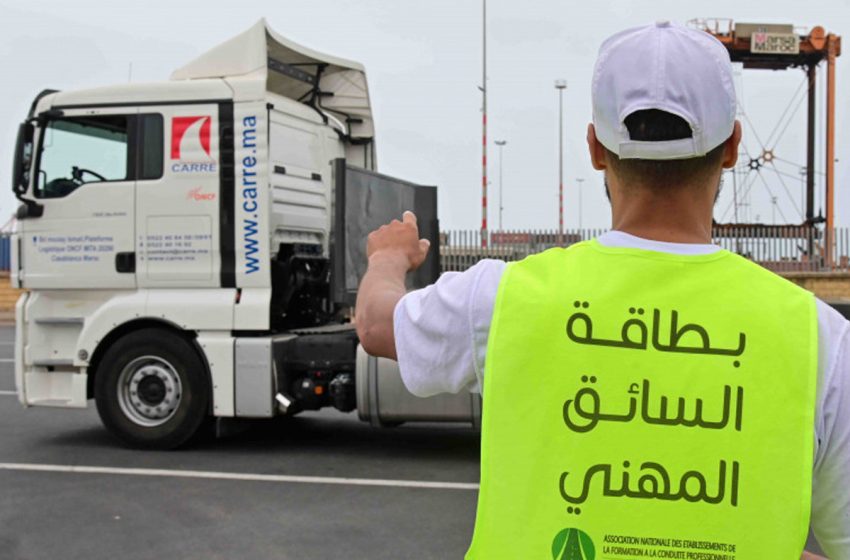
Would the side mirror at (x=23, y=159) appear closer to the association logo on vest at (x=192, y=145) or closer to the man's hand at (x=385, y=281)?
the association logo on vest at (x=192, y=145)

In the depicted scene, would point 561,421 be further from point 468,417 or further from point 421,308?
point 468,417

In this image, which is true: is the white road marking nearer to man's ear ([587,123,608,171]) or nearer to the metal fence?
man's ear ([587,123,608,171])

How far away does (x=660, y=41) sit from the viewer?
1498mm

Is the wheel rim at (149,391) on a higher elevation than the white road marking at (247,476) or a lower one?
higher

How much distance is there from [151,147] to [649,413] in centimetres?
730

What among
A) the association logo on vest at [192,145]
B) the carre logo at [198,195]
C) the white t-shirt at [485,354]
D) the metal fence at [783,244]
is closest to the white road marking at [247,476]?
the carre logo at [198,195]

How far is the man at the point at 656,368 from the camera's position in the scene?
140 cm

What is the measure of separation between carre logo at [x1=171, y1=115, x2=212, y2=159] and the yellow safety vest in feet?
22.6

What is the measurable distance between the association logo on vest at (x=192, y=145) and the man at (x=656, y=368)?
6.74 metres

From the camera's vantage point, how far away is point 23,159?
8.45m

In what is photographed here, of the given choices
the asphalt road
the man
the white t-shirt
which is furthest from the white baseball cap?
the asphalt road

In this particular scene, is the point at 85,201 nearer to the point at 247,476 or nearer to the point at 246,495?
the point at 247,476

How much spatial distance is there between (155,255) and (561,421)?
713 cm

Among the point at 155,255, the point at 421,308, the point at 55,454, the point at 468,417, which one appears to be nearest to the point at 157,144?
the point at 155,255
